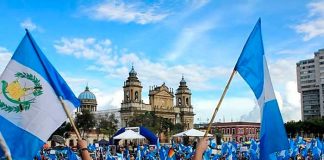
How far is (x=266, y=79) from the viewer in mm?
6215

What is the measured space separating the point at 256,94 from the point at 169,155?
48.9 ft

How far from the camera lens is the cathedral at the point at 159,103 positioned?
337 feet

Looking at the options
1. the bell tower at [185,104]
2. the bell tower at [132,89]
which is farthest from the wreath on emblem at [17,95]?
the bell tower at [185,104]

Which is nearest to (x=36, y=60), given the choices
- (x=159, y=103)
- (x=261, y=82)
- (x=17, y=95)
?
(x=17, y=95)

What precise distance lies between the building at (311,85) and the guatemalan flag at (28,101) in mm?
129505

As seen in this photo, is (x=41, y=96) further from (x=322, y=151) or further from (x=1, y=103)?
(x=322, y=151)

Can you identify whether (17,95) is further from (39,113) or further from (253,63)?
(253,63)

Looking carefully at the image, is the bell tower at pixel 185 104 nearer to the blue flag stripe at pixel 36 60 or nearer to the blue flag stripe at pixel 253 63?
the blue flag stripe at pixel 253 63

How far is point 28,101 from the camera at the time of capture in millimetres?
6012

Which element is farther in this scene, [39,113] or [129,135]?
[129,135]

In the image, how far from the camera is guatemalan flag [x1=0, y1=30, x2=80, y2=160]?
19.6 feet

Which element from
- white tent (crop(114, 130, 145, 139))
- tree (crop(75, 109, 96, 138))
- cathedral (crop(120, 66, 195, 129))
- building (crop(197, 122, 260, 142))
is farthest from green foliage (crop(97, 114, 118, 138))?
white tent (crop(114, 130, 145, 139))

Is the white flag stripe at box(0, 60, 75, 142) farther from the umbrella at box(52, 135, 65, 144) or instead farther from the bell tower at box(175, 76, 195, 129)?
the bell tower at box(175, 76, 195, 129)

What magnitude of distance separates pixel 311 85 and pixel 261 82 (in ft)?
439
